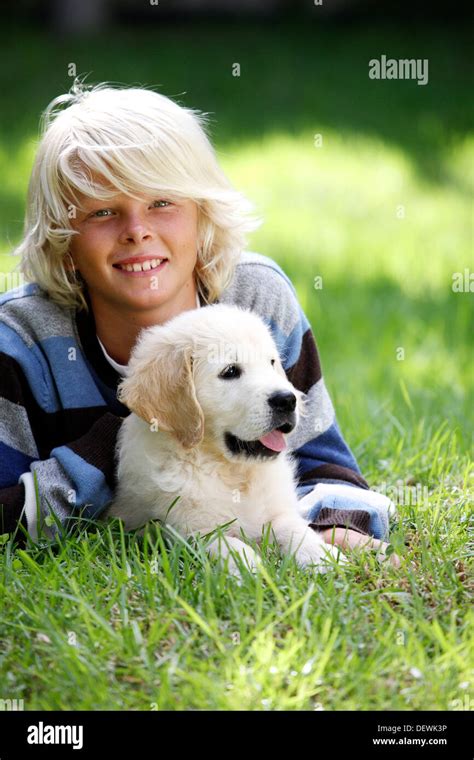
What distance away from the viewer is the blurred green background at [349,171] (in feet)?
18.9

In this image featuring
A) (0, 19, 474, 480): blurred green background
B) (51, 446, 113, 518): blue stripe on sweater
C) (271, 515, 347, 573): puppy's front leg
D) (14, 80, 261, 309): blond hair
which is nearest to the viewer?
(271, 515, 347, 573): puppy's front leg

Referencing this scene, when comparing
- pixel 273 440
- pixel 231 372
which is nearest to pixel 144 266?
pixel 231 372

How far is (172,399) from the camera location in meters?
3.14

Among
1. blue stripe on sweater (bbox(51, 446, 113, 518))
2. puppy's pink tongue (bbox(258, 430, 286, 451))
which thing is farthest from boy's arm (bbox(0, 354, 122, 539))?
puppy's pink tongue (bbox(258, 430, 286, 451))

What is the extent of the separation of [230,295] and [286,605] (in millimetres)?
1375

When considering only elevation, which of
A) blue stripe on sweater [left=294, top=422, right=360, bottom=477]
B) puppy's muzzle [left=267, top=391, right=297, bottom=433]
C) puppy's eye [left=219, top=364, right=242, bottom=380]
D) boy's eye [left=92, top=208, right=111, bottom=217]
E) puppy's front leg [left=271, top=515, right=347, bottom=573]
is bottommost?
puppy's front leg [left=271, top=515, right=347, bottom=573]

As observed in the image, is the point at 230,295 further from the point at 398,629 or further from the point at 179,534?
the point at 398,629

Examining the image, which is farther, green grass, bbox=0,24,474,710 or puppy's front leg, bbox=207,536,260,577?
puppy's front leg, bbox=207,536,260,577

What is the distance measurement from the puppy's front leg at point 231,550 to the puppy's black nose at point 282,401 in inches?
15.5

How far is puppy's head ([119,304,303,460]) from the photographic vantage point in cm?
312

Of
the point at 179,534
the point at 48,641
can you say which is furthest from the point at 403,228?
the point at 48,641

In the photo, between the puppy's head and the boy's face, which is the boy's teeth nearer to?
the boy's face

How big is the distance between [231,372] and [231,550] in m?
0.53

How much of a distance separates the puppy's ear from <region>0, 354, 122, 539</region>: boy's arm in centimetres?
32
